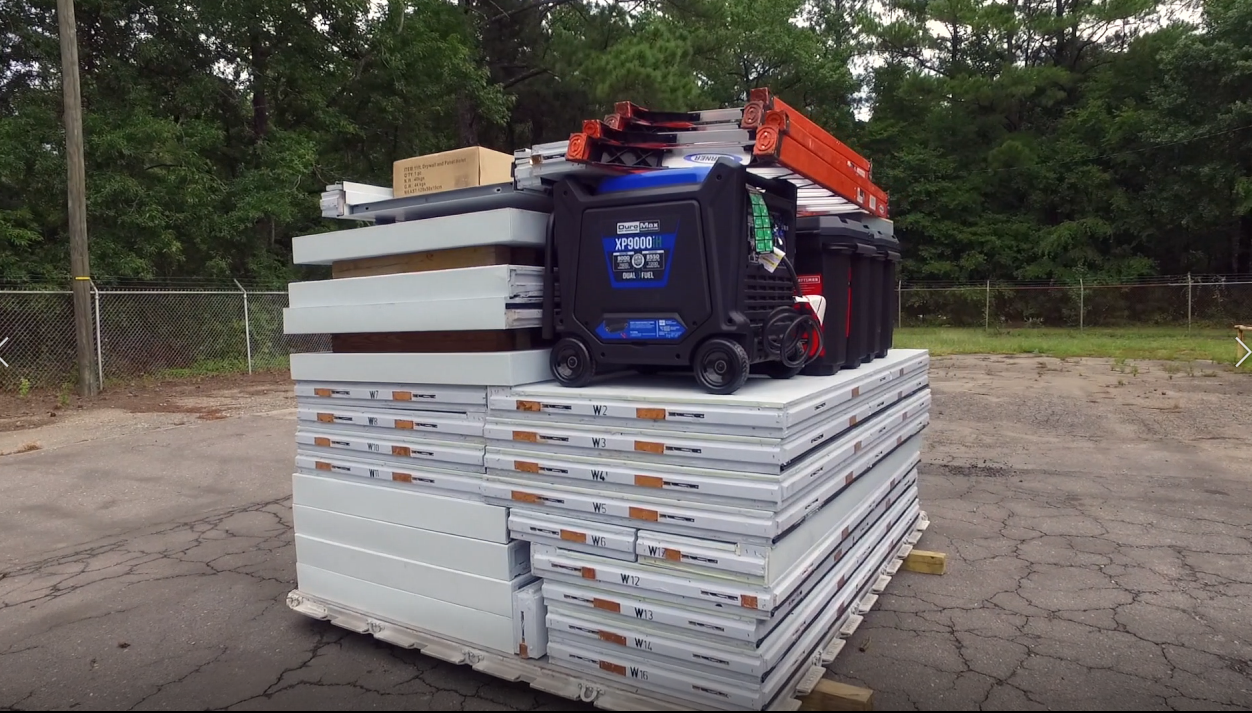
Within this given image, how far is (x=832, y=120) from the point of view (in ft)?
112

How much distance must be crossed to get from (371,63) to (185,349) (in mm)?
9134

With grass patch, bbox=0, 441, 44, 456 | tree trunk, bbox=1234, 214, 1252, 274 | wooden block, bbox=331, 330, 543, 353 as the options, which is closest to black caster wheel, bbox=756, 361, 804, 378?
wooden block, bbox=331, 330, 543, 353

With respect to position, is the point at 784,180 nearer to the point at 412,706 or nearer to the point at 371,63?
the point at 412,706

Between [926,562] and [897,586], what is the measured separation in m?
0.29

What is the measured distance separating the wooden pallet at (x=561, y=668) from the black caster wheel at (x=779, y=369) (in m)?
1.16

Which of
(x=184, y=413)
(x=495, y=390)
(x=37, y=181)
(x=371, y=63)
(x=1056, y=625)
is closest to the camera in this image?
(x=495, y=390)

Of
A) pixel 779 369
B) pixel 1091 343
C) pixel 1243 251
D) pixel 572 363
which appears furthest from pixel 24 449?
pixel 1243 251

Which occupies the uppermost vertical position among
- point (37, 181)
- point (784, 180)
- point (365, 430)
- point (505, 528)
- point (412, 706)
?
point (37, 181)

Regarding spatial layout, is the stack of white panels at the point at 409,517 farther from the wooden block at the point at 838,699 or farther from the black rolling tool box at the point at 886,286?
the black rolling tool box at the point at 886,286

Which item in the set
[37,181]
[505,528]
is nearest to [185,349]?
[37,181]

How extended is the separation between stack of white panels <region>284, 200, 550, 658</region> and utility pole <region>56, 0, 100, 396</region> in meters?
10.6

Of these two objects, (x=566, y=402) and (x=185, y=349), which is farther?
(x=185, y=349)

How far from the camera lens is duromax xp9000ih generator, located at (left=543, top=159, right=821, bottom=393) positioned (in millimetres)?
2986

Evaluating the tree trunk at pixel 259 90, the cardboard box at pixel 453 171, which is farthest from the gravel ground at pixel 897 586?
the tree trunk at pixel 259 90
